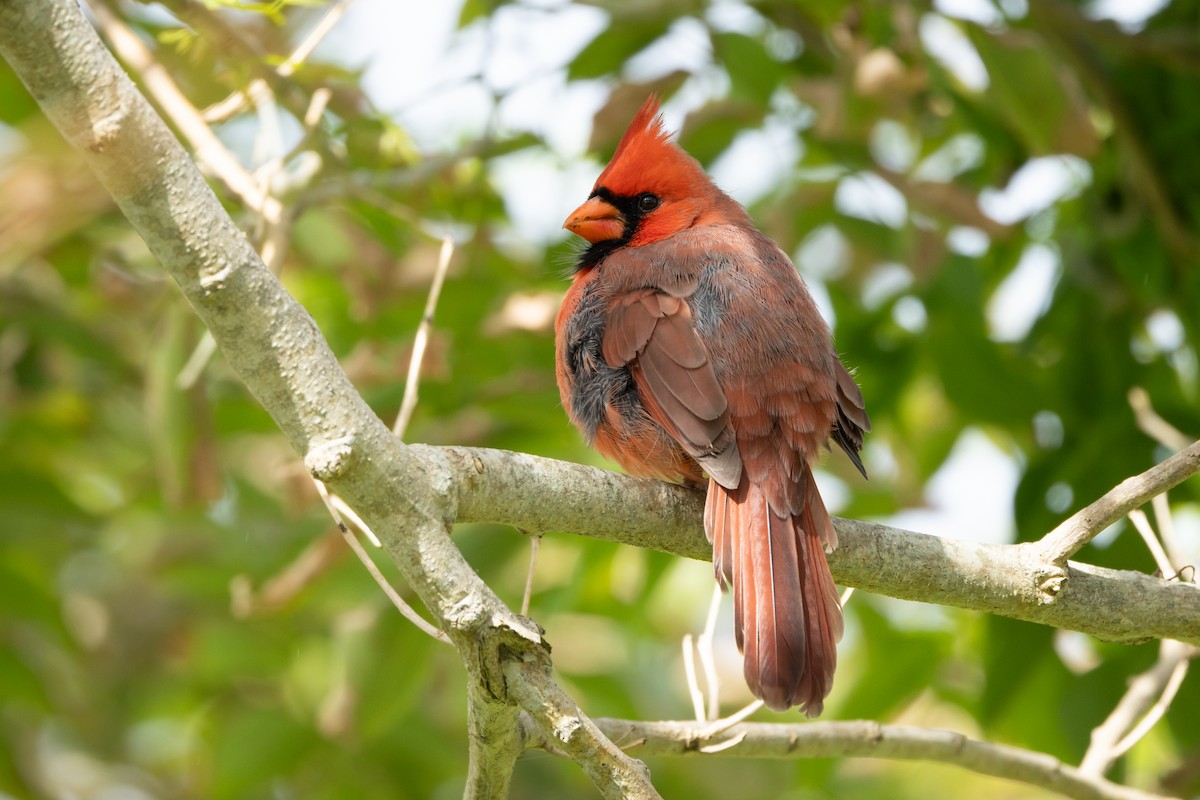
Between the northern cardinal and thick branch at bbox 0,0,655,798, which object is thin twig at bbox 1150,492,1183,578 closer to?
the northern cardinal

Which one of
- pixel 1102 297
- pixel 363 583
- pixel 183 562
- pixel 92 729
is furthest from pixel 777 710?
pixel 92 729

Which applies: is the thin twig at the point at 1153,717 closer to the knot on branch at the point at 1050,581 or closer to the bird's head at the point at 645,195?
the knot on branch at the point at 1050,581

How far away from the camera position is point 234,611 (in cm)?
394

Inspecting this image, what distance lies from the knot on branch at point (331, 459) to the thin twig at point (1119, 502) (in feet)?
4.09

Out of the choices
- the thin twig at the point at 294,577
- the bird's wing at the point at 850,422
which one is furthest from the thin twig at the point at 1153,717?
the thin twig at the point at 294,577

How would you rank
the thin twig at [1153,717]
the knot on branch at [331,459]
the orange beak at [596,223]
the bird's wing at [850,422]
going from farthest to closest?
1. the orange beak at [596,223]
2. the bird's wing at [850,422]
3. the thin twig at [1153,717]
4. the knot on branch at [331,459]

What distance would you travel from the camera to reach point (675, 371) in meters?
2.84

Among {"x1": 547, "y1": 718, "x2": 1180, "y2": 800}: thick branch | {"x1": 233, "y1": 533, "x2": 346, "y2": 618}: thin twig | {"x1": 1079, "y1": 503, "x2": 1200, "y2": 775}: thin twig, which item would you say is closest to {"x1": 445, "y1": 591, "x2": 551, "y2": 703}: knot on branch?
{"x1": 547, "y1": 718, "x2": 1180, "y2": 800}: thick branch

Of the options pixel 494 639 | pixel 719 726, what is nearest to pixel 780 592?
pixel 719 726

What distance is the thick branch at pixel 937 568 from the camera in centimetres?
208

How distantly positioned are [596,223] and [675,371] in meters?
0.92

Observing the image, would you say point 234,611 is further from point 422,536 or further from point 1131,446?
point 1131,446

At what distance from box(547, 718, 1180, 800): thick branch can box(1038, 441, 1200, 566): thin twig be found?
0.52m

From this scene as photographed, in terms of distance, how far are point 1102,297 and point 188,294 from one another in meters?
3.00
